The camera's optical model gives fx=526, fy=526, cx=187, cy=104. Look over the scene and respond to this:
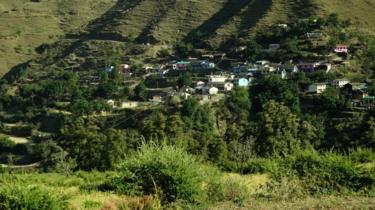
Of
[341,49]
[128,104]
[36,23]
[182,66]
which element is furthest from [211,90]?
[36,23]

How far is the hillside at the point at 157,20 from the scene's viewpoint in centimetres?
6369

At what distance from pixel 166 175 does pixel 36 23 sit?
84987 millimetres

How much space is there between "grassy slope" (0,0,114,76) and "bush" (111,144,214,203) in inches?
2595

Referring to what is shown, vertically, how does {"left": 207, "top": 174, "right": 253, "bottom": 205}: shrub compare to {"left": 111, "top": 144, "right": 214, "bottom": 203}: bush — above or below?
below

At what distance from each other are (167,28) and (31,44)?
2215 cm

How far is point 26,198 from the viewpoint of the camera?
747 centimetres

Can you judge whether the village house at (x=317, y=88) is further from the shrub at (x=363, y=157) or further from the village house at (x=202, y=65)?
the shrub at (x=363, y=157)

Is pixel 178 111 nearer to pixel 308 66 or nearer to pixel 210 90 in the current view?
pixel 210 90

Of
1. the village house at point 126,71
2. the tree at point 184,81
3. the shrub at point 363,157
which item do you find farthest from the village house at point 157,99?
the shrub at point 363,157

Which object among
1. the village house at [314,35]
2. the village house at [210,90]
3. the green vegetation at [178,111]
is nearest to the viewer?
the green vegetation at [178,111]

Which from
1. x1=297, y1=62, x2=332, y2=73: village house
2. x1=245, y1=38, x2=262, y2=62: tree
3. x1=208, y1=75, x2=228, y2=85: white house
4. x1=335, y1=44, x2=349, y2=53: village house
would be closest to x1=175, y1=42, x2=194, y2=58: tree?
x1=245, y1=38, x2=262, y2=62: tree

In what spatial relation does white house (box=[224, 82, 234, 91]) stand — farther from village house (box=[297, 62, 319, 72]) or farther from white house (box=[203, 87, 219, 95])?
village house (box=[297, 62, 319, 72])

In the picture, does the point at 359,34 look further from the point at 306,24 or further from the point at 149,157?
the point at 149,157

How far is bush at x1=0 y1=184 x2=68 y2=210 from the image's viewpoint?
7.46m
